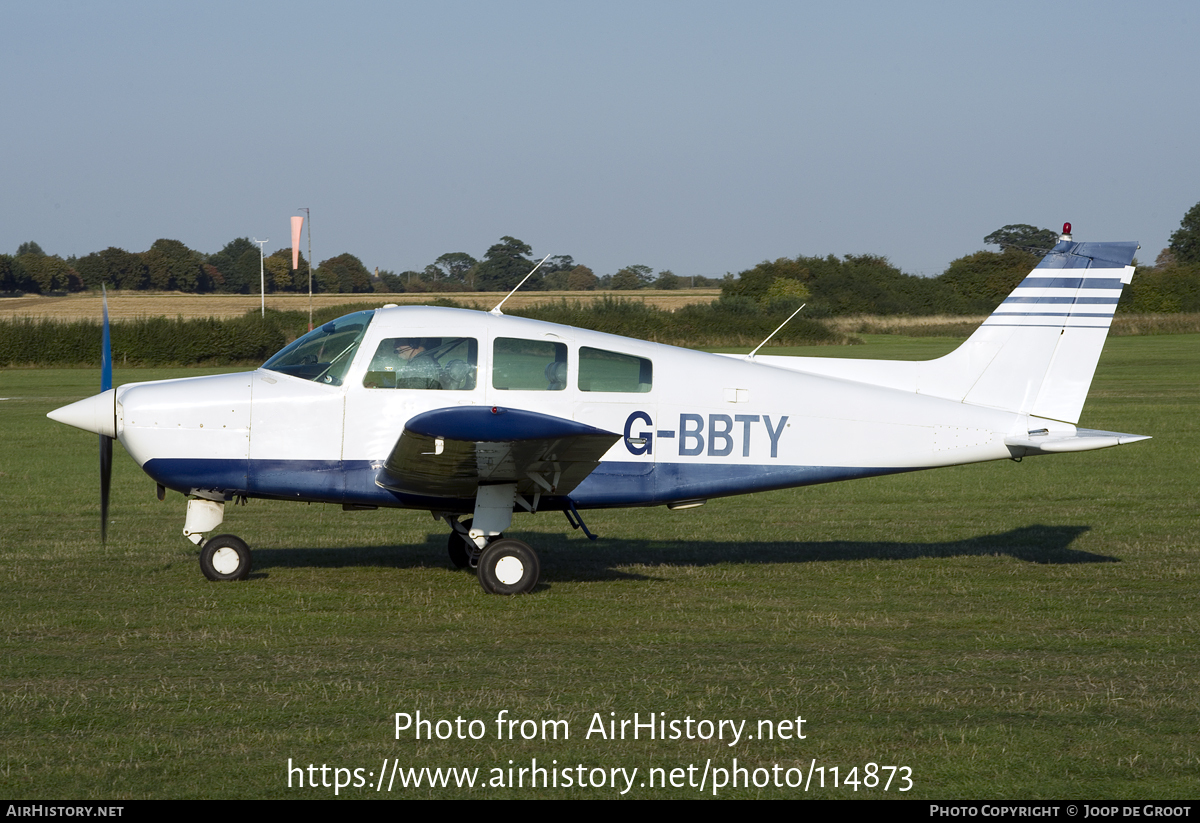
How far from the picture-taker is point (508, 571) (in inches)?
345

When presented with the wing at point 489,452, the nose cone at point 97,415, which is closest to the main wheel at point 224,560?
the nose cone at point 97,415

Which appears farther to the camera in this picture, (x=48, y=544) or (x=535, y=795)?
(x=48, y=544)

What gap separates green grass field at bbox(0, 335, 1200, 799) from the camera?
5.00m

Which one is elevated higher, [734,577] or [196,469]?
[196,469]

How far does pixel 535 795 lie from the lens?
470 cm

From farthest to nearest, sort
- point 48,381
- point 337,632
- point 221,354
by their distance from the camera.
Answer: point 221,354, point 48,381, point 337,632

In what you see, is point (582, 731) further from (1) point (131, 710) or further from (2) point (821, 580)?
(2) point (821, 580)

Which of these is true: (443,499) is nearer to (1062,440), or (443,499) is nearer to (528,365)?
(528,365)

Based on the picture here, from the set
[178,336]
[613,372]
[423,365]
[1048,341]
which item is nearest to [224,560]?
[423,365]

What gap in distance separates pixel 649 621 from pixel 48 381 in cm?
4025

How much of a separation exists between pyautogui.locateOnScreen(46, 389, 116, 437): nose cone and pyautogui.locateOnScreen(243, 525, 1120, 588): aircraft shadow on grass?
1.77m

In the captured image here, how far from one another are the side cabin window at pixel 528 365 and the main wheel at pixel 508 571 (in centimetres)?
129
